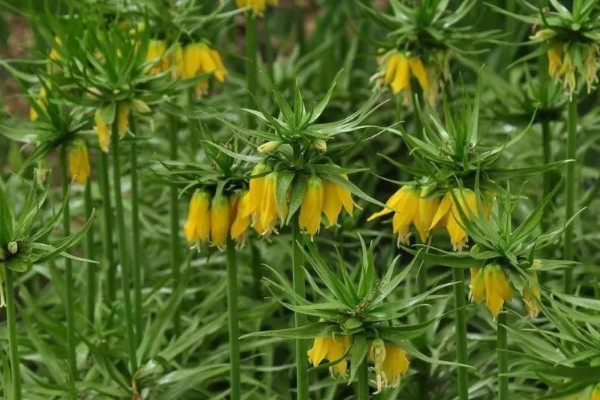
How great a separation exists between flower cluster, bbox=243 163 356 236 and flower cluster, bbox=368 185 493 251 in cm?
10

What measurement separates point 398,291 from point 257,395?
631 mm

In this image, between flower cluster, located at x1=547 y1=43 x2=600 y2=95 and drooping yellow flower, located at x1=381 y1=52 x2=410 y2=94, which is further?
drooping yellow flower, located at x1=381 y1=52 x2=410 y2=94

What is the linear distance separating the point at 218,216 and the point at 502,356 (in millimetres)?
555

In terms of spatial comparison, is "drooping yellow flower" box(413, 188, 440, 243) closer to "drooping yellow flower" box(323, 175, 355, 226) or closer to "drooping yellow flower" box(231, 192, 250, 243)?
"drooping yellow flower" box(323, 175, 355, 226)

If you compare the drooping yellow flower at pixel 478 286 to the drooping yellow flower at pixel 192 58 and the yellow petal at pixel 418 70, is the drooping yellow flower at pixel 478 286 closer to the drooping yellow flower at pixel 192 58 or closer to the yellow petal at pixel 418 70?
the yellow petal at pixel 418 70

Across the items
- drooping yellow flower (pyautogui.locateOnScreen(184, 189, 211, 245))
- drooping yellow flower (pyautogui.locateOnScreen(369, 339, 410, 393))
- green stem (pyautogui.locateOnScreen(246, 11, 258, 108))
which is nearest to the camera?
drooping yellow flower (pyautogui.locateOnScreen(369, 339, 410, 393))

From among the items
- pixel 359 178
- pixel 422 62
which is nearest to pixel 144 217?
pixel 359 178

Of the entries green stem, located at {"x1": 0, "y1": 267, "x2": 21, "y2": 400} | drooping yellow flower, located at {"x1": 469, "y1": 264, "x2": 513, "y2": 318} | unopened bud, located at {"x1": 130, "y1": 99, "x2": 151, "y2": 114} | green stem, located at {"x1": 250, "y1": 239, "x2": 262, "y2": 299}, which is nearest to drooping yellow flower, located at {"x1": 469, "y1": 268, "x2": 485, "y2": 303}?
drooping yellow flower, located at {"x1": 469, "y1": 264, "x2": 513, "y2": 318}

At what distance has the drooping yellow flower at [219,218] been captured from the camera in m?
2.03

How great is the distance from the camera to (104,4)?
2664mm

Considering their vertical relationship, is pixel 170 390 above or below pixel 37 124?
below

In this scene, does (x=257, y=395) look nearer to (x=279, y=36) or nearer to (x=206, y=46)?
(x=206, y=46)

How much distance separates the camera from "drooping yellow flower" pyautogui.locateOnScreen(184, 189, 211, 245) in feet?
6.75

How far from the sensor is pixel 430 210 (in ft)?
6.39
